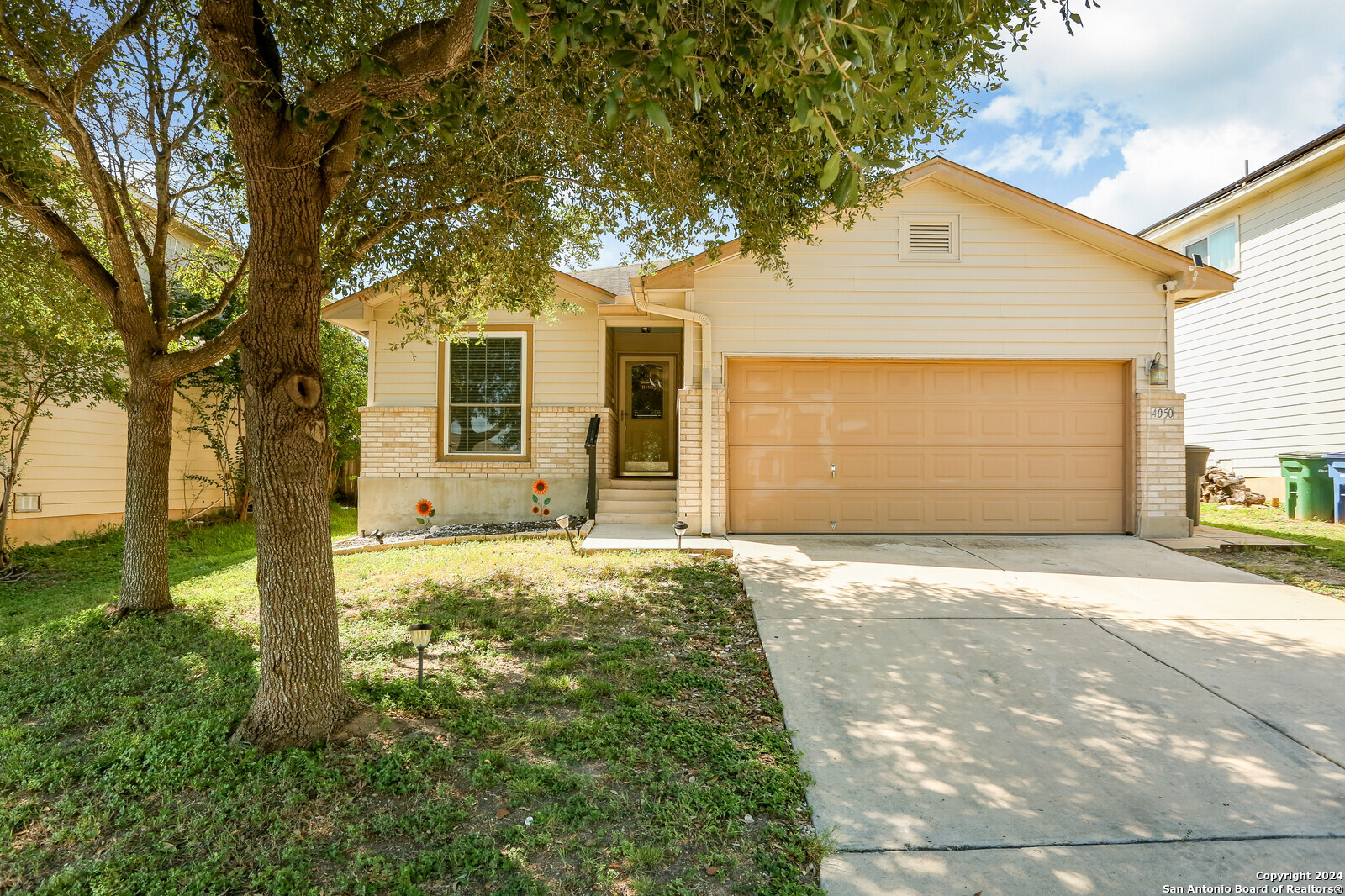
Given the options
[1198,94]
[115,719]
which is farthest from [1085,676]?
[1198,94]

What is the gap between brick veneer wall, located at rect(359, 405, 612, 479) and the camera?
10.1m

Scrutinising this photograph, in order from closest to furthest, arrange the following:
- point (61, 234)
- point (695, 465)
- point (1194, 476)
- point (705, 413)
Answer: point (61, 234) < point (705, 413) < point (695, 465) < point (1194, 476)

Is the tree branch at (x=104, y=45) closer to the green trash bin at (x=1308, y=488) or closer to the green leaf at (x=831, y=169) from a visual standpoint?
the green leaf at (x=831, y=169)

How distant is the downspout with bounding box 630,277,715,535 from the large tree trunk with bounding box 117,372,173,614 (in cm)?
485

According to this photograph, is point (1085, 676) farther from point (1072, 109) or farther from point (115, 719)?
point (1072, 109)

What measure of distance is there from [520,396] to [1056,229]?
7576mm

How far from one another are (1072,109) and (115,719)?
15122 mm

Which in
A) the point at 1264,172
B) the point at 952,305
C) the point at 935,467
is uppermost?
the point at 1264,172

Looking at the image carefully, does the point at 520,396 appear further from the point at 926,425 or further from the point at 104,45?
the point at 104,45

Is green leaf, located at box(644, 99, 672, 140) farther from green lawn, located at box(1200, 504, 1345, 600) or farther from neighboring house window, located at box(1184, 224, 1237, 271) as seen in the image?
neighboring house window, located at box(1184, 224, 1237, 271)

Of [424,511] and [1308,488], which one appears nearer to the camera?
[424,511]

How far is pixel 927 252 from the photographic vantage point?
328 inches

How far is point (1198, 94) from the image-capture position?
1163cm

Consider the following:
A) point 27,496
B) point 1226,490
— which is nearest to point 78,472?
point 27,496
